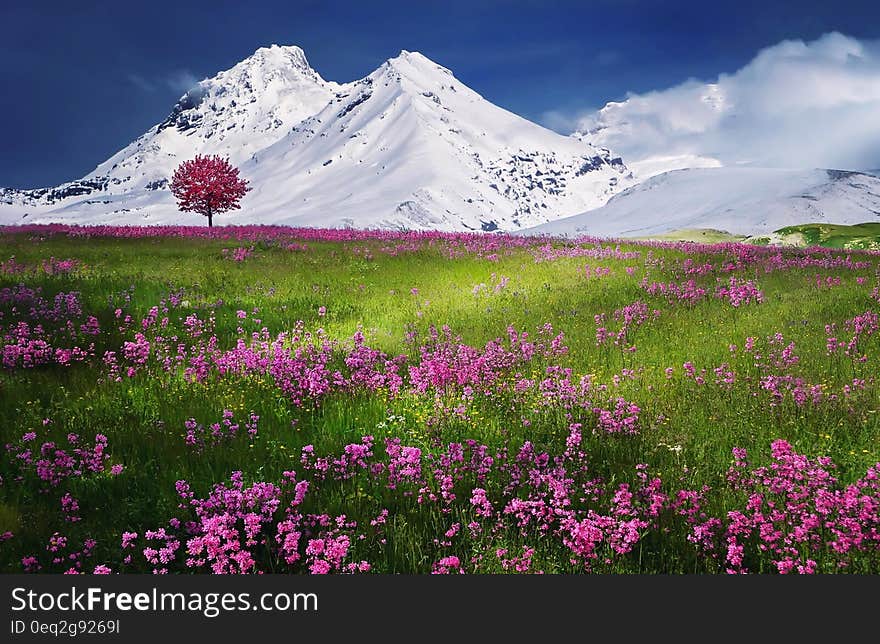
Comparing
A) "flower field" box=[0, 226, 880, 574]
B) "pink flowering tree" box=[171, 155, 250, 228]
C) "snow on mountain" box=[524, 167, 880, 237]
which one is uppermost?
"snow on mountain" box=[524, 167, 880, 237]

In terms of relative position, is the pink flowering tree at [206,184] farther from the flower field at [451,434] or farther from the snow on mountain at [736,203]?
the flower field at [451,434]

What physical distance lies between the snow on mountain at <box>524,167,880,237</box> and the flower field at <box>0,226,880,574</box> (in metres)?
45.1

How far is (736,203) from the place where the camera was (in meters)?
86.1

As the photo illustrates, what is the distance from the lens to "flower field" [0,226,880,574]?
326 centimetres

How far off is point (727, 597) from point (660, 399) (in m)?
3.18

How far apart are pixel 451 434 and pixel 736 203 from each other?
9530 centimetres

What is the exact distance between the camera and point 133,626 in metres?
2.69

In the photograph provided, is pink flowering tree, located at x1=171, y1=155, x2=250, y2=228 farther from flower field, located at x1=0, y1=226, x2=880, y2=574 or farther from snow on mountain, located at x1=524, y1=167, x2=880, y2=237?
flower field, located at x1=0, y1=226, x2=880, y2=574

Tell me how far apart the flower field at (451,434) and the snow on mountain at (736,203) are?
4510cm

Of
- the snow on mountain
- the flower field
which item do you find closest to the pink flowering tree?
the snow on mountain

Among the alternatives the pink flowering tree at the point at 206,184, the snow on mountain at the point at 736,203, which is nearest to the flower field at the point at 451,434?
the pink flowering tree at the point at 206,184

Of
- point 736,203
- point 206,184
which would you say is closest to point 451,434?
point 206,184

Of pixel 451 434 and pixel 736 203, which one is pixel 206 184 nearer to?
pixel 451 434

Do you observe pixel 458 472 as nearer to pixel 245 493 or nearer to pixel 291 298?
pixel 245 493
